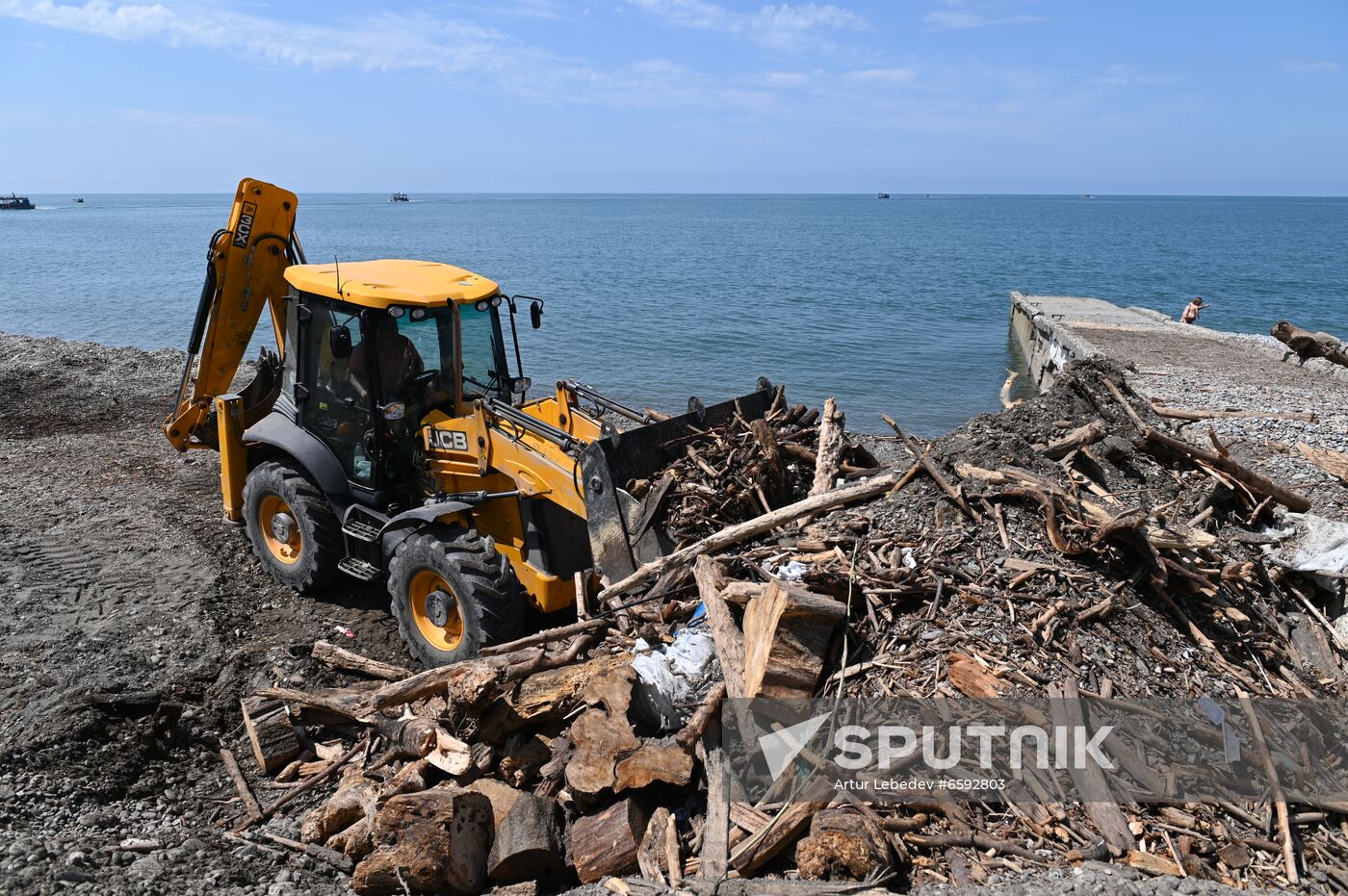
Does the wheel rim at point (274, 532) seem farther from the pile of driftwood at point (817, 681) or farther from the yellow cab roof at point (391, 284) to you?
the yellow cab roof at point (391, 284)

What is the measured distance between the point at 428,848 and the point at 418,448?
370 cm

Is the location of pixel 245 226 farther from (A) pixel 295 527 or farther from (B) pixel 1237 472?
(B) pixel 1237 472

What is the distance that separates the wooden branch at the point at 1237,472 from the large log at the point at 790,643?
452 centimetres

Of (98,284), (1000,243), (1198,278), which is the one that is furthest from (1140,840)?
(1000,243)

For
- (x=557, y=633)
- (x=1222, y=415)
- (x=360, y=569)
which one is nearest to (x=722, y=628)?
(x=557, y=633)

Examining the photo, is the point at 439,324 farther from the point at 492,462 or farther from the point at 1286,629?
the point at 1286,629

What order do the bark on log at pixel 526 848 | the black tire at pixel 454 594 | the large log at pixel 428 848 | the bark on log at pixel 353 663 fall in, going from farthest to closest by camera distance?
the bark on log at pixel 353 663 → the black tire at pixel 454 594 → the bark on log at pixel 526 848 → the large log at pixel 428 848

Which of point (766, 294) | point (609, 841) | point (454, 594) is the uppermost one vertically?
point (766, 294)

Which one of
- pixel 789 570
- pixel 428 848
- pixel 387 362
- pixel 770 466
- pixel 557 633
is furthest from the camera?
pixel 387 362

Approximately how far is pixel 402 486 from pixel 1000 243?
3134 inches

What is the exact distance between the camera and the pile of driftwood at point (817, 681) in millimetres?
4215

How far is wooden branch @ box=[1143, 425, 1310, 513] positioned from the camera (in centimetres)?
728

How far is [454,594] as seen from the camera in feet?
21.4

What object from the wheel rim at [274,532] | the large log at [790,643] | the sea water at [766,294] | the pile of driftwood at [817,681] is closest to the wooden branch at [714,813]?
the pile of driftwood at [817,681]
